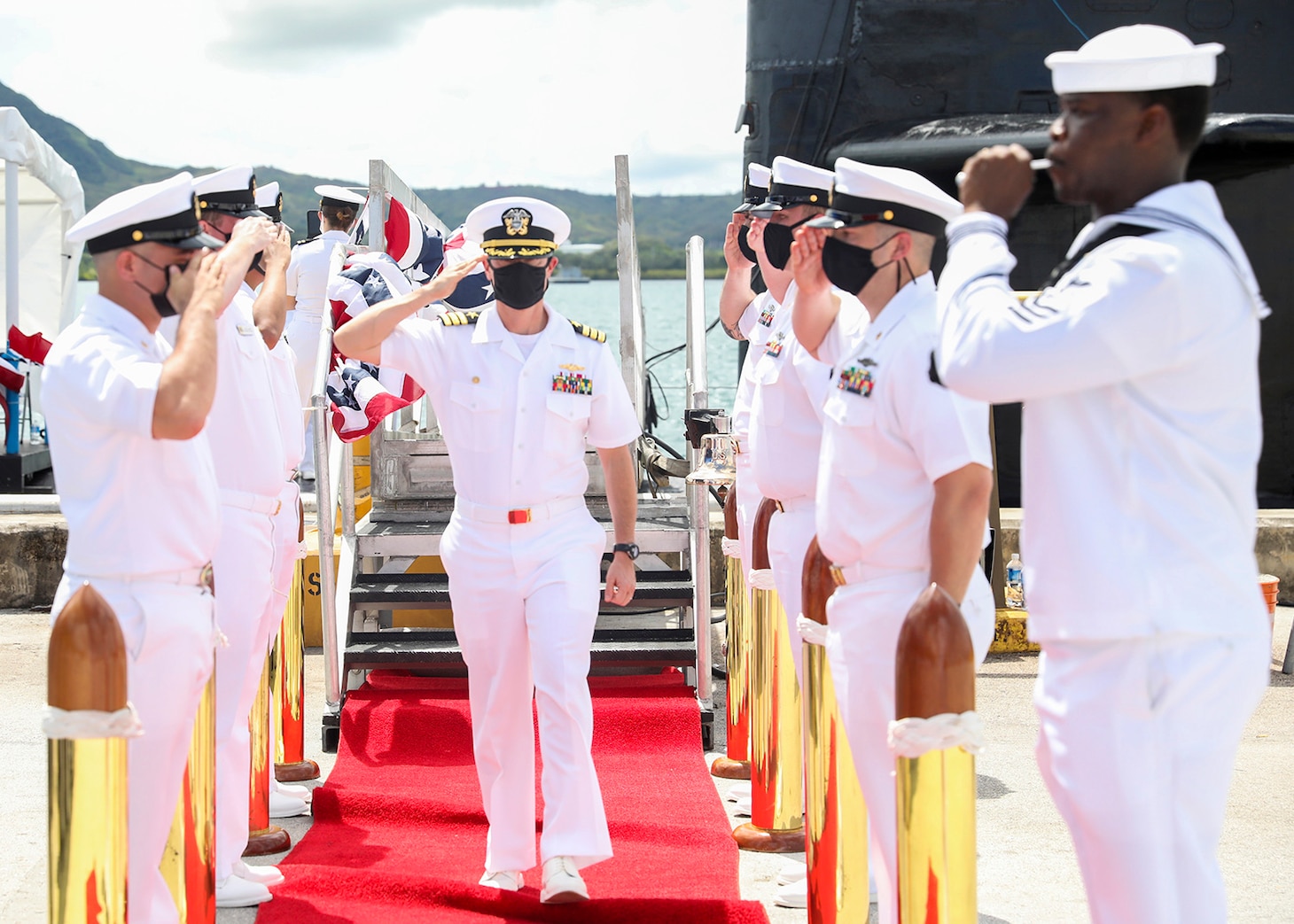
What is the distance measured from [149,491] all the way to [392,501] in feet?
13.7

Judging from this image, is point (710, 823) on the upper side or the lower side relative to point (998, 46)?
lower

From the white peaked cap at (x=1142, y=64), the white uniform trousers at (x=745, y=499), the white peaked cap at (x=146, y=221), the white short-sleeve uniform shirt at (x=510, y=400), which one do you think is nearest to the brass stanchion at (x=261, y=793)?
the white short-sleeve uniform shirt at (x=510, y=400)

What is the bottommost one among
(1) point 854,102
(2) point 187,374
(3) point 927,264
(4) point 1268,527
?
(4) point 1268,527

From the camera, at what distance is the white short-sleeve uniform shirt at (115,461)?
9.21ft

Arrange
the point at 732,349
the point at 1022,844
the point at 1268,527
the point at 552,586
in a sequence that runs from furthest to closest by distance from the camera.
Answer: the point at 732,349 < the point at 1268,527 < the point at 1022,844 < the point at 552,586

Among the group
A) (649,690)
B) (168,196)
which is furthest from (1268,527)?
(168,196)

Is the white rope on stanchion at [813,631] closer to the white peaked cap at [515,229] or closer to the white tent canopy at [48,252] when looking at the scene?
the white peaked cap at [515,229]

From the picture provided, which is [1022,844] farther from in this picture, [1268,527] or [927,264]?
[1268,527]

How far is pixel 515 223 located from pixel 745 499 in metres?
1.60

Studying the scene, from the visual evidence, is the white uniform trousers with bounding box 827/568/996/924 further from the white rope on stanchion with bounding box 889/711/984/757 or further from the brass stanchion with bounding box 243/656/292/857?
the brass stanchion with bounding box 243/656/292/857

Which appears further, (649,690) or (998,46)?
(998,46)

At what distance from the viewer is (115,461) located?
291 centimetres

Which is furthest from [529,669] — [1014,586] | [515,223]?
[1014,586]

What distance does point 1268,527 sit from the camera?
27.0 ft
